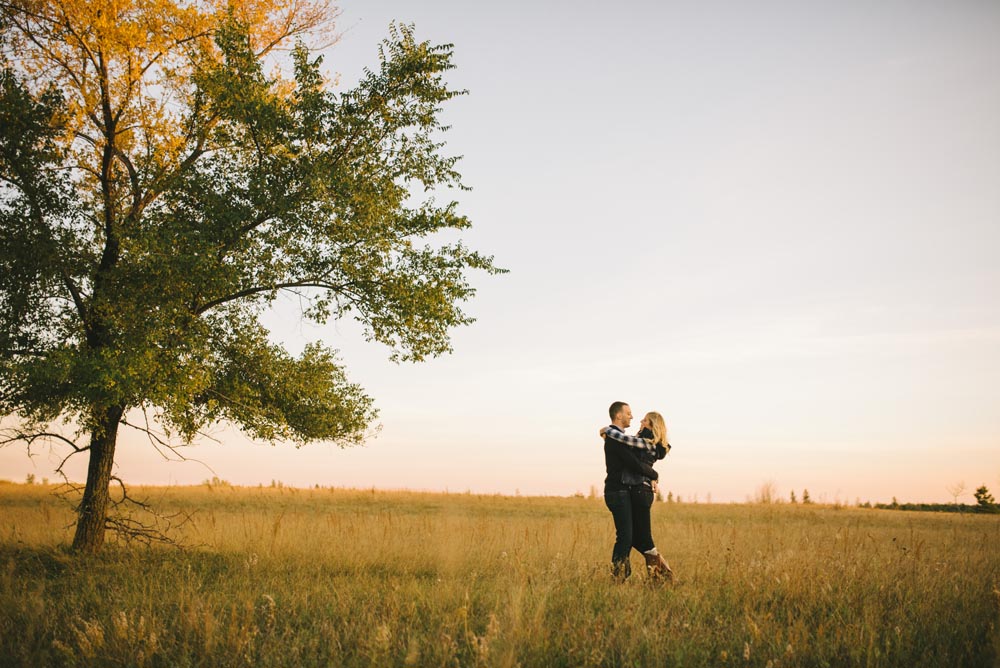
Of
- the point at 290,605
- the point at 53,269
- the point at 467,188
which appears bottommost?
the point at 290,605

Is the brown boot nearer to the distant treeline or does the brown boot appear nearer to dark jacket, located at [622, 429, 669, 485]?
dark jacket, located at [622, 429, 669, 485]

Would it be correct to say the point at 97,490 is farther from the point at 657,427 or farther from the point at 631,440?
the point at 657,427

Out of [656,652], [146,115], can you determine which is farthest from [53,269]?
[656,652]

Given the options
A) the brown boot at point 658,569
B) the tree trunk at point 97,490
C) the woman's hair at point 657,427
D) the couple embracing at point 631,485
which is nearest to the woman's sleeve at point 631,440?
the couple embracing at point 631,485

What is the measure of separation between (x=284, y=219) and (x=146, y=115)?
5076 millimetres

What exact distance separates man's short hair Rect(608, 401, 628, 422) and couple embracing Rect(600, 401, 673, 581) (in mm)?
14

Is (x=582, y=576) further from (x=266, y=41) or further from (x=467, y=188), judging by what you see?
(x=266, y=41)

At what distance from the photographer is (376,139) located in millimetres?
12070

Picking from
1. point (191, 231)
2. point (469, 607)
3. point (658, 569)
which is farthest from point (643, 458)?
point (191, 231)

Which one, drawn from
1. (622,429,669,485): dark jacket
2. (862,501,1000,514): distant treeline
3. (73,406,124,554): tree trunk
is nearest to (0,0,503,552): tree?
(73,406,124,554): tree trunk

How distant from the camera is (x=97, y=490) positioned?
12.5 metres

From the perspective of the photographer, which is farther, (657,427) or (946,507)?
(946,507)

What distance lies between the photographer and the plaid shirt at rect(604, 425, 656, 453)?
339 inches

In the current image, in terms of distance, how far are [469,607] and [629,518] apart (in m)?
2.57
